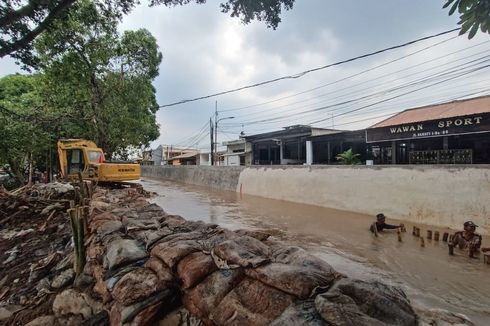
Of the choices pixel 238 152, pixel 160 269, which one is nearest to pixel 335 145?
pixel 238 152

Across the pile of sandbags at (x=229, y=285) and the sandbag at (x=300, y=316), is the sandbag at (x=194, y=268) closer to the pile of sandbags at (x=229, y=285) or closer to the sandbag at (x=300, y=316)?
the pile of sandbags at (x=229, y=285)

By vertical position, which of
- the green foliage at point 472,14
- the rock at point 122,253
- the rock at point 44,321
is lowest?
the rock at point 44,321

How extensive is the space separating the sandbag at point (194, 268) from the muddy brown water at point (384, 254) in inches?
99.4

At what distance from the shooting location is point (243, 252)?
3234mm

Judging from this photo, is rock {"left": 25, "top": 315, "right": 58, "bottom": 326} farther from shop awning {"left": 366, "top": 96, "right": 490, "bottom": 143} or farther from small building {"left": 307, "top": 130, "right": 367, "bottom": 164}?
small building {"left": 307, "top": 130, "right": 367, "bottom": 164}

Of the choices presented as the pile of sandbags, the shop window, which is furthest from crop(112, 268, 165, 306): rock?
the shop window

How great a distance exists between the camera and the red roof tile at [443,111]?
12.3m

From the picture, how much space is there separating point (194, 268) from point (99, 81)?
15.9 m

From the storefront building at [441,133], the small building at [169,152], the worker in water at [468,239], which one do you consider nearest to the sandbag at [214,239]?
the worker in water at [468,239]

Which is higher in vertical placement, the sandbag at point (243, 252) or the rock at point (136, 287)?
→ the sandbag at point (243, 252)

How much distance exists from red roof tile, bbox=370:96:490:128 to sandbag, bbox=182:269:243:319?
12.8m

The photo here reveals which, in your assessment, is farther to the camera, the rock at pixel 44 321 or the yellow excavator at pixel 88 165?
the yellow excavator at pixel 88 165

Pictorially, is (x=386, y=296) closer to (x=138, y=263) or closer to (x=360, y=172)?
(x=138, y=263)

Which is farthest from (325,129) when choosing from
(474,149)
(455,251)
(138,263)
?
(138,263)
